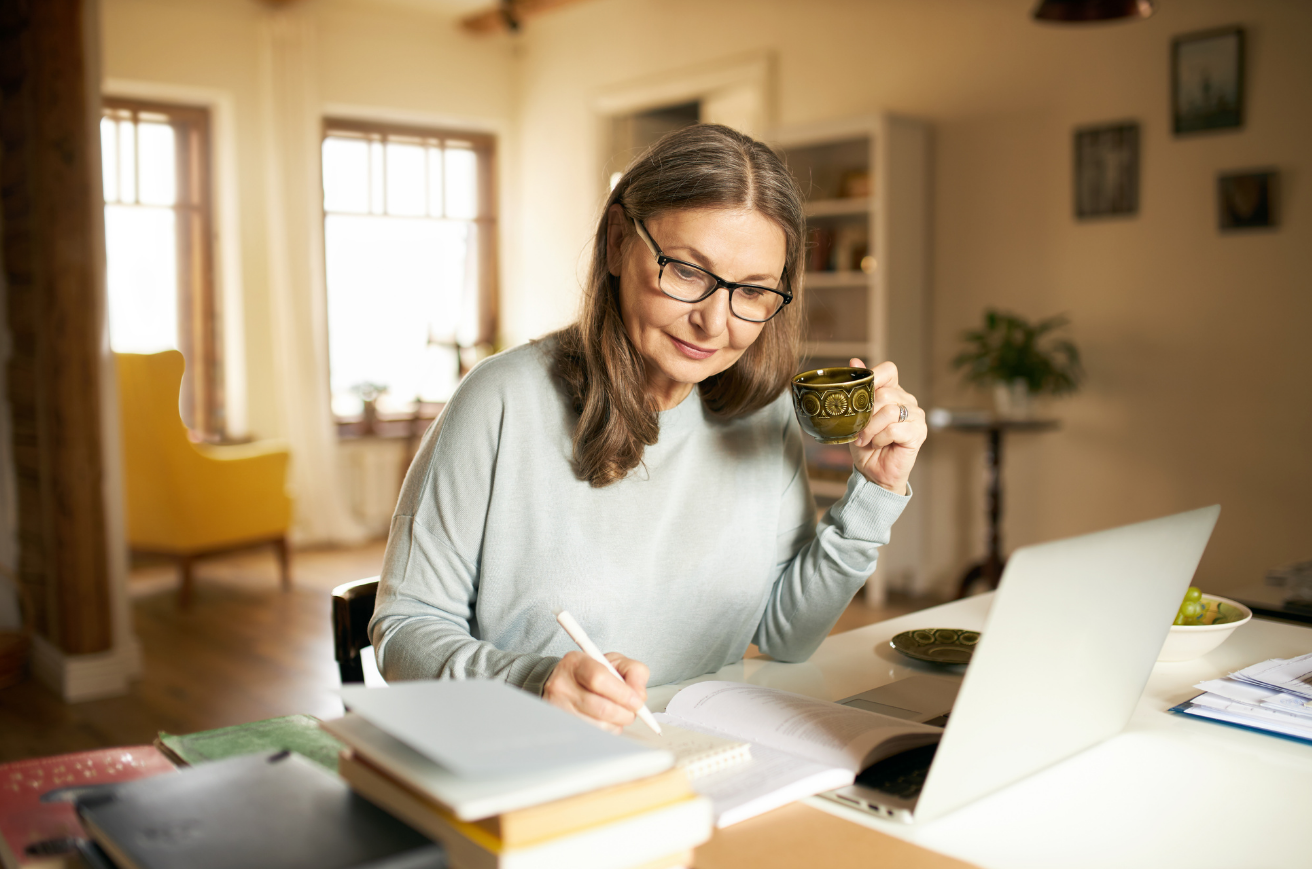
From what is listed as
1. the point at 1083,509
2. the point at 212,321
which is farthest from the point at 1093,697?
the point at 212,321

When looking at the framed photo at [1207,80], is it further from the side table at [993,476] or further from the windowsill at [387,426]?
the windowsill at [387,426]

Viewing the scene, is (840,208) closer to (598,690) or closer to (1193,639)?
(1193,639)

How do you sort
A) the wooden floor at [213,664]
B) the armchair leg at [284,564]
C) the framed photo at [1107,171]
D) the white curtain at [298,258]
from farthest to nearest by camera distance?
the white curtain at [298,258] → the armchair leg at [284,564] → the framed photo at [1107,171] → the wooden floor at [213,664]

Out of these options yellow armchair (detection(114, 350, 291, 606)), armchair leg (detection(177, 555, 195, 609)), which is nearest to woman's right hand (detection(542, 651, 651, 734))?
yellow armchair (detection(114, 350, 291, 606))

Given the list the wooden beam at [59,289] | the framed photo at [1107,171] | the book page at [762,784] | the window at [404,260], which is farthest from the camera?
the window at [404,260]

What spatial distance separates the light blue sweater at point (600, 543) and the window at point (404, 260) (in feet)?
16.1

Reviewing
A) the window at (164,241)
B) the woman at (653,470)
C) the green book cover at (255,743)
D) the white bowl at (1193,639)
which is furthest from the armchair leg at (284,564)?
the white bowl at (1193,639)

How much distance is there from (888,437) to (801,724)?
1.36 ft

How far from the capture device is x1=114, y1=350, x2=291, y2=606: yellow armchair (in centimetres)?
434

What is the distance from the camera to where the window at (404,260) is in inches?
240

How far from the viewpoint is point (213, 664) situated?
3.70 metres

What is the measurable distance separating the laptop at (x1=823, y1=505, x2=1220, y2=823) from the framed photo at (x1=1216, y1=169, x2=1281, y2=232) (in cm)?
309

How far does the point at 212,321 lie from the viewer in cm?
566

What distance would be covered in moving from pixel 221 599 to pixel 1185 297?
4100 mm
